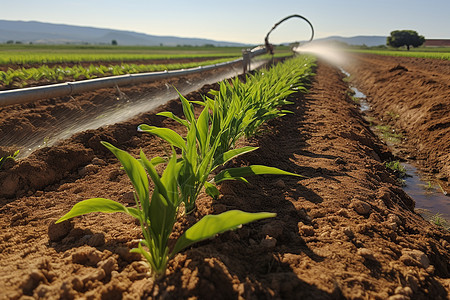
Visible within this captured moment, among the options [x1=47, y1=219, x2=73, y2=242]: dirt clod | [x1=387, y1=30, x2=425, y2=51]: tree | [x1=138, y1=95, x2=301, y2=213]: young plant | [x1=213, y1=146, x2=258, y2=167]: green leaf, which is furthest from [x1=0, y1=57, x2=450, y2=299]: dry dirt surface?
[x1=387, y1=30, x2=425, y2=51]: tree

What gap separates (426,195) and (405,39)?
198ft

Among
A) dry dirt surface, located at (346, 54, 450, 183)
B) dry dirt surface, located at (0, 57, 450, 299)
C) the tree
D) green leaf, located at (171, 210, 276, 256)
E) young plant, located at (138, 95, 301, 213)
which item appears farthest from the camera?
the tree

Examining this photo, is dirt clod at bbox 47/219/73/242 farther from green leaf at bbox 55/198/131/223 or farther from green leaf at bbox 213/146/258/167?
green leaf at bbox 213/146/258/167

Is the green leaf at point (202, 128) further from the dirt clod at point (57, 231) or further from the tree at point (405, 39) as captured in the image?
the tree at point (405, 39)

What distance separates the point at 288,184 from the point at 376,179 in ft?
3.04

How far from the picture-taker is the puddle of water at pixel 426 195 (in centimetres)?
270

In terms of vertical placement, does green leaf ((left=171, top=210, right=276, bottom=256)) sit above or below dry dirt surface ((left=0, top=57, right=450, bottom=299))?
above

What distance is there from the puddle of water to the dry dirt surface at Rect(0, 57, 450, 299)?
1.05 feet

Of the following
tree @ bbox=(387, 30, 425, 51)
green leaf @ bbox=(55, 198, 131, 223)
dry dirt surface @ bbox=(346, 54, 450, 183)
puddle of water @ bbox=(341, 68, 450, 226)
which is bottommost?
puddle of water @ bbox=(341, 68, 450, 226)

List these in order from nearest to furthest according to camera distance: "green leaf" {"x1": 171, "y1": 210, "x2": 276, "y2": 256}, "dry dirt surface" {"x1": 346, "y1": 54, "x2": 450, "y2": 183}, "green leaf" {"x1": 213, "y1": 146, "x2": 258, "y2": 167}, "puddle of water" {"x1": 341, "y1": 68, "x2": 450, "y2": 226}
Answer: "green leaf" {"x1": 171, "y1": 210, "x2": 276, "y2": 256} → "green leaf" {"x1": 213, "y1": 146, "x2": 258, "y2": 167} → "puddle of water" {"x1": 341, "y1": 68, "x2": 450, "y2": 226} → "dry dirt surface" {"x1": 346, "y1": 54, "x2": 450, "y2": 183}

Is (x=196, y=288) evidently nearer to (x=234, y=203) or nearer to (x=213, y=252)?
(x=213, y=252)

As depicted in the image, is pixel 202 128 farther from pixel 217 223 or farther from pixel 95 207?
pixel 217 223

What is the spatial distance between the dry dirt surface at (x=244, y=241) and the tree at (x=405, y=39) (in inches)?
2312

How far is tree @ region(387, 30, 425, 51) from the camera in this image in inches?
2067
